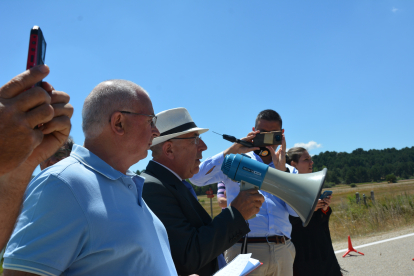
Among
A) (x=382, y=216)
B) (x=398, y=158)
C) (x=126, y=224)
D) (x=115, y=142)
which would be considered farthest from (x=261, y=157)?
(x=398, y=158)

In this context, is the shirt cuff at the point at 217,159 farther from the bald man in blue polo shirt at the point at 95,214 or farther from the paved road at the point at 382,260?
the paved road at the point at 382,260

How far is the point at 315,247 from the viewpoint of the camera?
409cm

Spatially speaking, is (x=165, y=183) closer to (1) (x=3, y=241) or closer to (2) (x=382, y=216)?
(1) (x=3, y=241)

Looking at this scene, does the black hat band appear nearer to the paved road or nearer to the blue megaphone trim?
the blue megaphone trim

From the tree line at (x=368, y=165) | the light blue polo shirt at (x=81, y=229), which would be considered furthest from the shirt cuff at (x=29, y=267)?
the tree line at (x=368, y=165)

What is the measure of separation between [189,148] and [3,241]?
1773mm

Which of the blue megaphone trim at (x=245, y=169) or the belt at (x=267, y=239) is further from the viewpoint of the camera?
the belt at (x=267, y=239)

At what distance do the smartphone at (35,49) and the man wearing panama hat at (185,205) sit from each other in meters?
1.46

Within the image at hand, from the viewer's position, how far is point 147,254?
1.44 m

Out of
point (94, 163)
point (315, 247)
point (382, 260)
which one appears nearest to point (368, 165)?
point (382, 260)

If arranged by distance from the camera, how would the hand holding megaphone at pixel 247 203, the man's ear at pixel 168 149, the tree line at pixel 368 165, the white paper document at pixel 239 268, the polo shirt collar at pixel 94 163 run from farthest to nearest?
the tree line at pixel 368 165
the man's ear at pixel 168 149
the hand holding megaphone at pixel 247 203
the white paper document at pixel 239 268
the polo shirt collar at pixel 94 163

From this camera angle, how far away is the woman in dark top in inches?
157

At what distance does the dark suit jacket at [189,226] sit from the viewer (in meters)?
2.00

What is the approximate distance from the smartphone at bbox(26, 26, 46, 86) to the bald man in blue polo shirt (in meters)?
0.63
